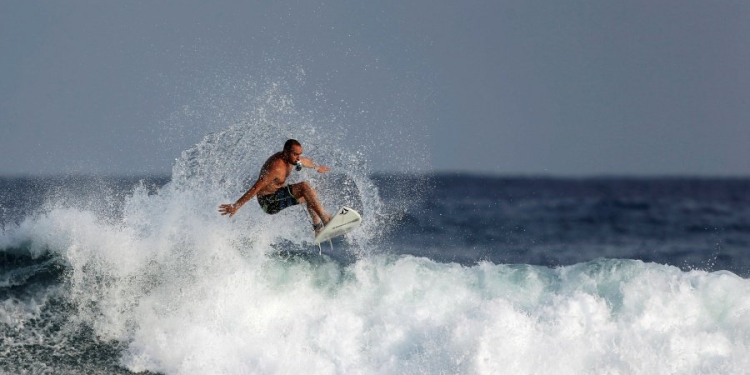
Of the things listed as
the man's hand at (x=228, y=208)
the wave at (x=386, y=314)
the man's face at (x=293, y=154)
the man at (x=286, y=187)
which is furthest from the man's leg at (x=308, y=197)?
the wave at (x=386, y=314)

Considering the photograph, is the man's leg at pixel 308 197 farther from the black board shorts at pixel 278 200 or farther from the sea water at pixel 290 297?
the sea water at pixel 290 297

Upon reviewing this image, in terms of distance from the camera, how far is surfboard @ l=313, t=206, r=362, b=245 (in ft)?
40.9

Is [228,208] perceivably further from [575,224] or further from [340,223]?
[575,224]

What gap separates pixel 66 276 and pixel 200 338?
301 centimetres

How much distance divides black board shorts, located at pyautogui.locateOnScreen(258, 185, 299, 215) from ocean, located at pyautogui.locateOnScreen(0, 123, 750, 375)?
122 cm

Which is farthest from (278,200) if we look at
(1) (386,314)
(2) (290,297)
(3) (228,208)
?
(1) (386,314)

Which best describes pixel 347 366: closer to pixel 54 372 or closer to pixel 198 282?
pixel 198 282

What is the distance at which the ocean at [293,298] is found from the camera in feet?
38.1

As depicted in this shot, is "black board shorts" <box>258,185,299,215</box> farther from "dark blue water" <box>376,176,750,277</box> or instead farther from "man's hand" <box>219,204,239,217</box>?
"dark blue water" <box>376,176,750,277</box>

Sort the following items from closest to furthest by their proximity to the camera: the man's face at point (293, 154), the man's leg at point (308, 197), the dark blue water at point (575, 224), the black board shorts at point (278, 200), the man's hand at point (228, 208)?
the man's hand at point (228, 208)
the man's face at point (293, 154)
the man's leg at point (308, 197)
the black board shorts at point (278, 200)
the dark blue water at point (575, 224)

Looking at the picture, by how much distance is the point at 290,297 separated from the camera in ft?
43.1

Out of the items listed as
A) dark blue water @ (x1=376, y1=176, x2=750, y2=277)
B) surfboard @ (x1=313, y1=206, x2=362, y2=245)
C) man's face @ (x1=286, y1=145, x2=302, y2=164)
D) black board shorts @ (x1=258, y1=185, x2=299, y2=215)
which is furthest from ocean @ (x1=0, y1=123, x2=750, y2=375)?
dark blue water @ (x1=376, y1=176, x2=750, y2=277)

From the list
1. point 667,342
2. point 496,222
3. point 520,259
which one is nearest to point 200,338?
point 667,342

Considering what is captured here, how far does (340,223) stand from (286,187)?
93 centimetres
